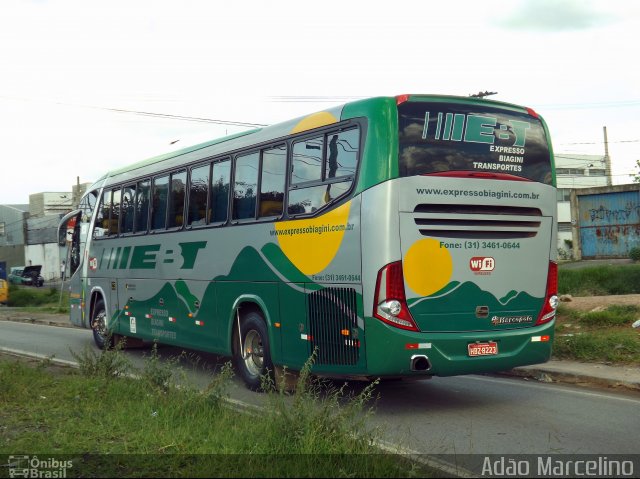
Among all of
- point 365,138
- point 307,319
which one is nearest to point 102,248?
point 307,319

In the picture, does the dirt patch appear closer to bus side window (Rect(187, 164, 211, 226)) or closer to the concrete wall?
bus side window (Rect(187, 164, 211, 226))

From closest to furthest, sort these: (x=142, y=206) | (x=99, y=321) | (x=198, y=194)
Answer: (x=198, y=194) < (x=142, y=206) < (x=99, y=321)

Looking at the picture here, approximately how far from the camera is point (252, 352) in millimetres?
10273

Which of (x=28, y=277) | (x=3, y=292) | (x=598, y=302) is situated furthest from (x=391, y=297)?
(x=28, y=277)

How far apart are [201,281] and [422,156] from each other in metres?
4.42

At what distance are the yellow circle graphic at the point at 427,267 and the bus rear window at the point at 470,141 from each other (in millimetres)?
794

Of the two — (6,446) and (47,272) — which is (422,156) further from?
(47,272)

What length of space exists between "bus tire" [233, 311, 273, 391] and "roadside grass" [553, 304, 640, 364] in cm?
468

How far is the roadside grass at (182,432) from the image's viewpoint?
5.34 m

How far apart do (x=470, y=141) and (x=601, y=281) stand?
1116 centimetres

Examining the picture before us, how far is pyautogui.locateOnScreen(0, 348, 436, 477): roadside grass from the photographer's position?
17.5 feet

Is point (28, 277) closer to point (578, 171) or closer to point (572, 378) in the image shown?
point (572, 378)

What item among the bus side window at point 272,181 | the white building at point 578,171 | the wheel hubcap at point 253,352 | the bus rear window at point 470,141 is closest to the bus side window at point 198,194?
the bus side window at point 272,181

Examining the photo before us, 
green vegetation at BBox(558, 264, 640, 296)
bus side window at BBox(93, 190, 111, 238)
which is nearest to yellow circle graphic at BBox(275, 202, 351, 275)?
bus side window at BBox(93, 190, 111, 238)
